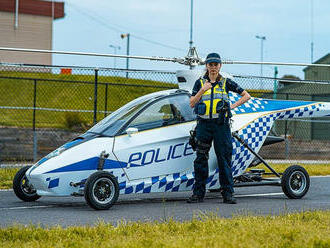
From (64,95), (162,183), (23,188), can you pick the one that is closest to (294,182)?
(162,183)

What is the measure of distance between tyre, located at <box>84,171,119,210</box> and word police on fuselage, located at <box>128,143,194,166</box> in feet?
1.65

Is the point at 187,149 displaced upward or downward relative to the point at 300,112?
downward

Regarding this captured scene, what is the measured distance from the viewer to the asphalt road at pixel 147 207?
708cm

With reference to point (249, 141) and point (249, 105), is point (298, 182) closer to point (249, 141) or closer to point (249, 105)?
point (249, 141)

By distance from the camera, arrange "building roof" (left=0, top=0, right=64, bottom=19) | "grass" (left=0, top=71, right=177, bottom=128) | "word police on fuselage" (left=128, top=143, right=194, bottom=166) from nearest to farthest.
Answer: "word police on fuselage" (left=128, top=143, right=194, bottom=166)
"grass" (left=0, top=71, right=177, bottom=128)
"building roof" (left=0, top=0, right=64, bottom=19)

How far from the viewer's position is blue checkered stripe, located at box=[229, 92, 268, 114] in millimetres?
9359

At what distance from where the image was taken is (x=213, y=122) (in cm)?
857

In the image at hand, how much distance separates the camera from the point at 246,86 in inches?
672

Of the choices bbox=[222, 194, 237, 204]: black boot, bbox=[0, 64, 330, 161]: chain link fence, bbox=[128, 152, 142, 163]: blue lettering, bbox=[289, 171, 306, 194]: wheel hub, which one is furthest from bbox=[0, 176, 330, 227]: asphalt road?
bbox=[0, 64, 330, 161]: chain link fence

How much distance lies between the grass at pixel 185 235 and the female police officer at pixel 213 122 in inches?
89.3

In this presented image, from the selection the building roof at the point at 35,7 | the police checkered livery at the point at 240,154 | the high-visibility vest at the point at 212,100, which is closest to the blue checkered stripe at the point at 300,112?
the police checkered livery at the point at 240,154

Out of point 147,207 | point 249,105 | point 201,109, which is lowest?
point 147,207

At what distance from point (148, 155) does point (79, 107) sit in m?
28.5

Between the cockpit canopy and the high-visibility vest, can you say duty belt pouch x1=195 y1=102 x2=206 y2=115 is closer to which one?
the high-visibility vest
